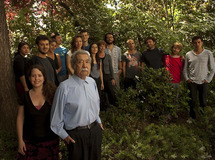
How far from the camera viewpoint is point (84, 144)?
96.2 inches

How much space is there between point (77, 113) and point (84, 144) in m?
0.39

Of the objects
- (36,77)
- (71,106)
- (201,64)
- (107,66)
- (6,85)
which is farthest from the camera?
(107,66)

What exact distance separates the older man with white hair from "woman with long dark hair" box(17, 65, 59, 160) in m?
0.31

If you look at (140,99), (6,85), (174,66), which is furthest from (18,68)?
(174,66)

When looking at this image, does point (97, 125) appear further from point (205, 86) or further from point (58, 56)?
point (205, 86)

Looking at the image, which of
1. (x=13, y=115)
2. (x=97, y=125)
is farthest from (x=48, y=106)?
(x=13, y=115)

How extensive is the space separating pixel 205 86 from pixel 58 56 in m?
3.60

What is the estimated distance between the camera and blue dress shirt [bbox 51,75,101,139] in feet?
7.72

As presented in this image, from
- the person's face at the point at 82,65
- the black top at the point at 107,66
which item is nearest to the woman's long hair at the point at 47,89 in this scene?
the person's face at the point at 82,65

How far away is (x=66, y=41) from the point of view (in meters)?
6.71

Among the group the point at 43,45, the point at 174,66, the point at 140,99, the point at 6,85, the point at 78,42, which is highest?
the point at 78,42

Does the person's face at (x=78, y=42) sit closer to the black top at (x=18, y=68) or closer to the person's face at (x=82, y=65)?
the black top at (x=18, y=68)

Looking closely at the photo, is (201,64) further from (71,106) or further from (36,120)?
(36,120)

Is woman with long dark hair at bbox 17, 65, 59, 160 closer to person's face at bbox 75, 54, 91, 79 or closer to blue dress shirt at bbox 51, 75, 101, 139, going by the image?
blue dress shirt at bbox 51, 75, 101, 139
